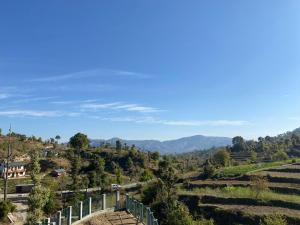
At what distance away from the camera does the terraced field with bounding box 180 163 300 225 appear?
42.2 metres

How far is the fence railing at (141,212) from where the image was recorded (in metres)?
20.2

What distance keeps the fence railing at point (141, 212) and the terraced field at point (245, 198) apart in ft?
64.7

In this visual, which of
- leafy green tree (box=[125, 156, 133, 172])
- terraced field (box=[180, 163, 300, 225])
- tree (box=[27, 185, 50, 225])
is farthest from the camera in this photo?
leafy green tree (box=[125, 156, 133, 172])

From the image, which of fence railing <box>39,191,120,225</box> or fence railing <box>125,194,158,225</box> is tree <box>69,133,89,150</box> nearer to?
fence railing <box>39,191,120,225</box>

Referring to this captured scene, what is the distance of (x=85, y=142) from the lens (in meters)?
98.2

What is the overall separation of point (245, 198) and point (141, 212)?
92.8 feet

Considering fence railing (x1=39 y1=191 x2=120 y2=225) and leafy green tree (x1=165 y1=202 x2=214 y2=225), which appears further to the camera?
leafy green tree (x1=165 y1=202 x2=214 y2=225)

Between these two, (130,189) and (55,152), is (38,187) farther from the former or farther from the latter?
(55,152)

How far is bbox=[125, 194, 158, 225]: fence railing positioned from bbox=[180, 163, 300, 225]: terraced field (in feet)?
64.7

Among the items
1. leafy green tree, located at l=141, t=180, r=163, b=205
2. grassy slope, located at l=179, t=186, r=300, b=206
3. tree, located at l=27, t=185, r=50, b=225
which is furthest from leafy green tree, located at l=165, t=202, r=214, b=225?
grassy slope, located at l=179, t=186, r=300, b=206

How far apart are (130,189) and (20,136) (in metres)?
49.8

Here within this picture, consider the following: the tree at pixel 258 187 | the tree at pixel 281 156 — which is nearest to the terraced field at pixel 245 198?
the tree at pixel 258 187

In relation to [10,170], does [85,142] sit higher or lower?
higher

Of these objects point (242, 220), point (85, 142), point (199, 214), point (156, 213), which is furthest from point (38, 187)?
point (85, 142)
